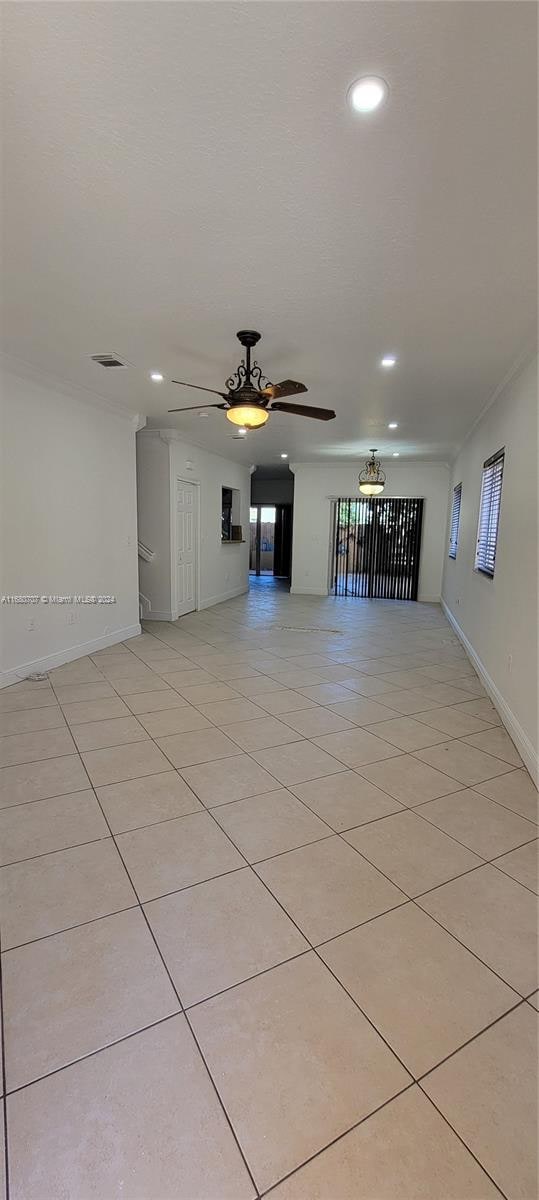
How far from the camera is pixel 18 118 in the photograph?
1.61 metres

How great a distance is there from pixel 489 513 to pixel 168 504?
4.16 m

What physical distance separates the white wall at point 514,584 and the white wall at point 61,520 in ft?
12.8

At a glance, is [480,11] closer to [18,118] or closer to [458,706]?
[18,118]

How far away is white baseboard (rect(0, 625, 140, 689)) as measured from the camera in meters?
4.17

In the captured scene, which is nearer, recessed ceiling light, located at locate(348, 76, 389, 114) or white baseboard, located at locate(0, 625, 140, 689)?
recessed ceiling light, located at locate(348, 76, 389, 114)

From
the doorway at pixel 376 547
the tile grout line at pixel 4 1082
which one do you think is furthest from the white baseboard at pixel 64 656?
the doorway at pixel 376 547

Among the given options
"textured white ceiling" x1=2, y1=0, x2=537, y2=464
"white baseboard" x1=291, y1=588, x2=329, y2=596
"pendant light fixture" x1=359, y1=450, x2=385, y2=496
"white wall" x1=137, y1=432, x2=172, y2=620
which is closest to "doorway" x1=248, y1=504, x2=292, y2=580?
"white baseboard" x1=291, y1=588, x2=329, y2=596

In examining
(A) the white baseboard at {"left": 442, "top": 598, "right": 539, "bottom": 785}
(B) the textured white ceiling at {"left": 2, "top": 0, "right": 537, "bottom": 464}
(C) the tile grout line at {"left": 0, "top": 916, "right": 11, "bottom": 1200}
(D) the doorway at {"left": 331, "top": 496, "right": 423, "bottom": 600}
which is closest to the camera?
(C) the tile grout line at {"left": 0, "top": 916, "right": 11, "bottom": 1200}

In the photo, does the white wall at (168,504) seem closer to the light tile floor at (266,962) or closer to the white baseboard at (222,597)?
the white baseboard at (222,597)

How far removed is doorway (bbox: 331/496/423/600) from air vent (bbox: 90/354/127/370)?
245 inches

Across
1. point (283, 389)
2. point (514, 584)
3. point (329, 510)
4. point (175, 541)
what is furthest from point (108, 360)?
point (329, 510)

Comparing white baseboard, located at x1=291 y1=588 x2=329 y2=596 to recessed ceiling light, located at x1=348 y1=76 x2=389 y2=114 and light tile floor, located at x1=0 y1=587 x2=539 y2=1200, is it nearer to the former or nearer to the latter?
light tile floor, located at x1=0 y1=587 x2=539 y2=1200

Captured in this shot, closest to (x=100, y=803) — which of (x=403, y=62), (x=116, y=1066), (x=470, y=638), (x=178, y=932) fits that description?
(x=178, y=932)

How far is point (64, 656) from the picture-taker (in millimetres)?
4812
